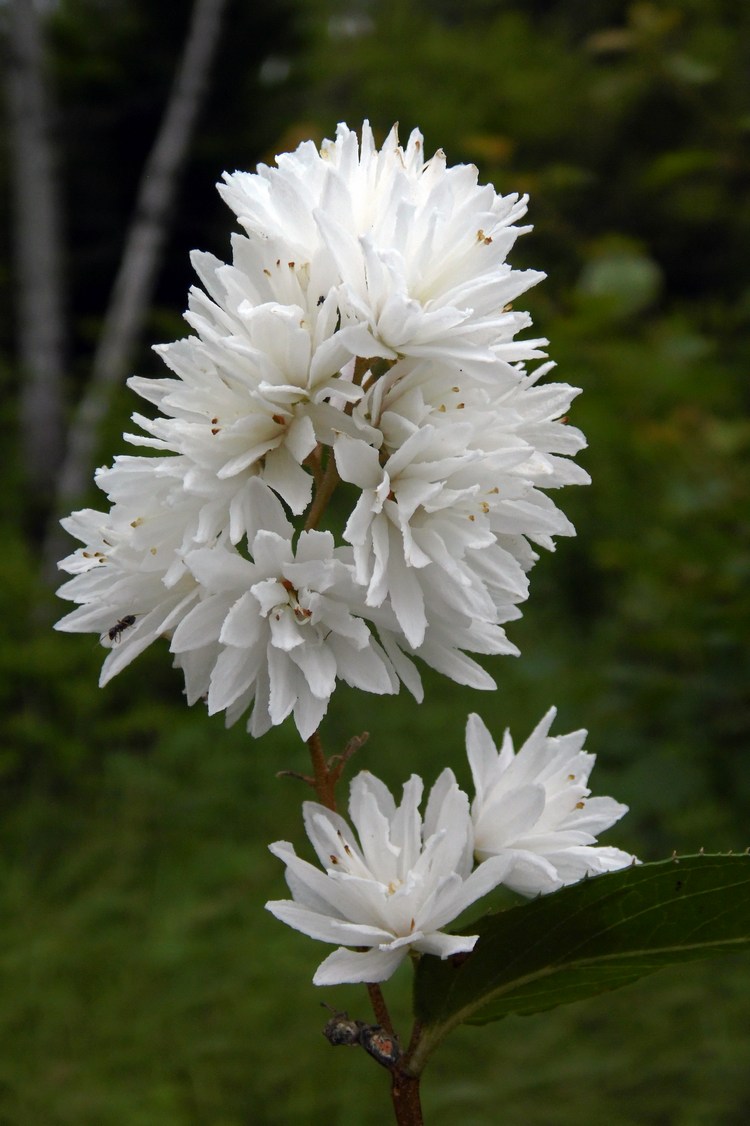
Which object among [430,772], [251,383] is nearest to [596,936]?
[251,383]

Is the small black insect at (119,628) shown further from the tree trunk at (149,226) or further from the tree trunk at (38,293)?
the tree trunk at (38,293)

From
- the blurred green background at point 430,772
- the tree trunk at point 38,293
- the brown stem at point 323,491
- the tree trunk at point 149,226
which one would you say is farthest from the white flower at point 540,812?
the tree trunk at point 38,293

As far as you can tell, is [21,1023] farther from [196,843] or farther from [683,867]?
[683,867]

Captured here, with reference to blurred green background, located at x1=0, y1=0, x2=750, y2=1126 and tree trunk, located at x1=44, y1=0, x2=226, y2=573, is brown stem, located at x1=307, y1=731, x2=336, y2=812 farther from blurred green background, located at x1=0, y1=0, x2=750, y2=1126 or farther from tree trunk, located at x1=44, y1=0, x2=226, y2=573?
tree trunk, located at x1=44, y1=0, x2=226, y2=573

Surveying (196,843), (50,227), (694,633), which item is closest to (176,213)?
(50,227)

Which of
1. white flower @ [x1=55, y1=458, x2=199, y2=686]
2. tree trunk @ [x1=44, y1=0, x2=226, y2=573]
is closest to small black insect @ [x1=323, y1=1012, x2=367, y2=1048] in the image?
white flower @ [x1=55, y1=458, x2=199, y2=686]

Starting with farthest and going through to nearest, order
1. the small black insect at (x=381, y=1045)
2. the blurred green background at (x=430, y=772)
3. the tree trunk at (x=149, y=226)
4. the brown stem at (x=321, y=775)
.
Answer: the tree trunk at (x=149, y=226) < the blurred green background at (x=430, y=772) < the brown stem at (x=321, y=775) < the small black insect at (x=381, y=1045)

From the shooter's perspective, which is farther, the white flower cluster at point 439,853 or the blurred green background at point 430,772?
the blurred green background at point 430,772
